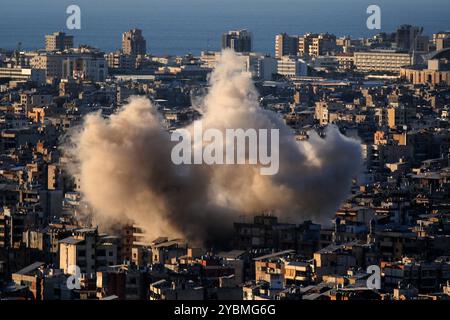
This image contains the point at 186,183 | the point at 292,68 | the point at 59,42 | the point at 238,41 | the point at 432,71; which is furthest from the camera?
the point at 238,41

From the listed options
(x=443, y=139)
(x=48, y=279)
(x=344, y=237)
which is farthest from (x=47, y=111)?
(x=48, y=279)

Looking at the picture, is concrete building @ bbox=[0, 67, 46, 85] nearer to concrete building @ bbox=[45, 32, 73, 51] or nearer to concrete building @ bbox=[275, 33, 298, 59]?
concrete building @ bbox=[45, 32, 73, 51]

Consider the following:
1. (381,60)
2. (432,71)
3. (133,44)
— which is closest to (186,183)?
(432,71)

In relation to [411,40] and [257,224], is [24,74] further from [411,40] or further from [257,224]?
[257,224]

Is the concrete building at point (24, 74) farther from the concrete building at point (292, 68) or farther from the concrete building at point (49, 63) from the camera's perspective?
the concrete building at point (292, 68)

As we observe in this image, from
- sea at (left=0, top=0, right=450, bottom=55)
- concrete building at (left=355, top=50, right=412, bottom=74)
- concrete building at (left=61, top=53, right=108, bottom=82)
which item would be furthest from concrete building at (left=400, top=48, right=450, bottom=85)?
sea at (left=0, top=0, right=450, bottom=55)

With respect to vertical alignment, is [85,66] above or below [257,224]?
above

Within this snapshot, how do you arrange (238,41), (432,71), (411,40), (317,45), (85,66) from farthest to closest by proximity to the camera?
(317,45)
(411,40)
(238,41)
(85,66)
(432,71)

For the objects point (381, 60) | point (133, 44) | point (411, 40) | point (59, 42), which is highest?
point (411, 40)
